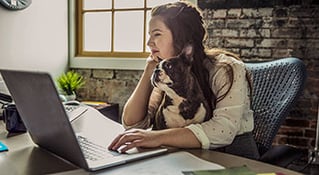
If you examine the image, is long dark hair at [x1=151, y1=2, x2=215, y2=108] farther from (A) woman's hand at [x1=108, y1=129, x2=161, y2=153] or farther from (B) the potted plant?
(B) the potted plant

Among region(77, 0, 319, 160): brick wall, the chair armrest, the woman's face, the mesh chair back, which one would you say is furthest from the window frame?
the chair armrest

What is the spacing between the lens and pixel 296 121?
237 centimetres

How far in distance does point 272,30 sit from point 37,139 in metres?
1.80

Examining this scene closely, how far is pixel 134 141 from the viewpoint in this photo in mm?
1027

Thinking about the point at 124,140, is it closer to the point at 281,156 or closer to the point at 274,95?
the point at 281,156

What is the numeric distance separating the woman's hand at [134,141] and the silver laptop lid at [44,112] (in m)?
0.15

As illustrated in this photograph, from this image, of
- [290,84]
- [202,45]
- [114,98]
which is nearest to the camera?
[202,45]

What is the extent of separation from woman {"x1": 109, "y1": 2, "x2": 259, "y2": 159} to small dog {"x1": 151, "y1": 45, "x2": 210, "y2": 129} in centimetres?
3

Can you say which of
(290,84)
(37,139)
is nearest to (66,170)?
(37,139)

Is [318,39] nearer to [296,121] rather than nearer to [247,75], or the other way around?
[296,121]

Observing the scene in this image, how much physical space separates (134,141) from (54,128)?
243 millimetres

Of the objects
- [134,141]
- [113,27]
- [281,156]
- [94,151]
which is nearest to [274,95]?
[281,156]

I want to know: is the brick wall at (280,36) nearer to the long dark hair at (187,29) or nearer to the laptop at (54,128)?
the long dark hair at (187,29)

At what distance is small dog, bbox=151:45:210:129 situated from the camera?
4.07 ft
